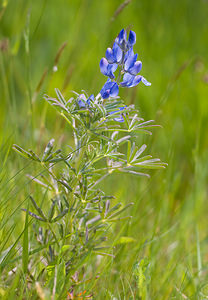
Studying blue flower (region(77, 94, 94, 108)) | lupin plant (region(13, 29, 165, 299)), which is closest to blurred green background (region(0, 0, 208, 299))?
lupin plant (region(13, 29, 165, 299))

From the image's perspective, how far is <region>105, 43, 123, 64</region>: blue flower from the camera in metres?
1.12

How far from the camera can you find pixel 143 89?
273 cm

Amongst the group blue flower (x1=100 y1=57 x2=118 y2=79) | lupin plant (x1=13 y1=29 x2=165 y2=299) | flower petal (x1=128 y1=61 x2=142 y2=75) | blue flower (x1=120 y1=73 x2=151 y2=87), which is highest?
blue flower (x1=100 y1=57 x2=118 y2=79)

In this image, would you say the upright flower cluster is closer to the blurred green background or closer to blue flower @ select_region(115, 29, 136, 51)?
blue flower @ select_region(115, 29, 136, 51)

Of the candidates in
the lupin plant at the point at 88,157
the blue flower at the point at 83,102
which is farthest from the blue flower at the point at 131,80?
the blue flower at the point at 83,102

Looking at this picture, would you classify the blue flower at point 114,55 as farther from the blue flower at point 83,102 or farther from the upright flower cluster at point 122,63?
the blue flower at point 83,102

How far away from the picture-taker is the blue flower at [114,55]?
3.67 ft

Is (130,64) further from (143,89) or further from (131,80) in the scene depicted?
(143,89)

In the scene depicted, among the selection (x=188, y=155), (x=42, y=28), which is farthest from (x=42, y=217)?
(x=42, y=28)

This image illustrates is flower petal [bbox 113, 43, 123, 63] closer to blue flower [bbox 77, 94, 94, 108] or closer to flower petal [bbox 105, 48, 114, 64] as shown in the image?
flower petal [bbox 105, 48, 114, 64]

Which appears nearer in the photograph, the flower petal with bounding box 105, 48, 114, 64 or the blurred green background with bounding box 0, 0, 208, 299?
the flower petal with bounding box 105, 48, 114, 64

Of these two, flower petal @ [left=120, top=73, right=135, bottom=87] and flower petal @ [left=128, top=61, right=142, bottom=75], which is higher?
flower petal @ [left=128, top=61, right=142, bottom=75]

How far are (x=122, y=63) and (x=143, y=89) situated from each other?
161cm

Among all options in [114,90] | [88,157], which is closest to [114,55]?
[114,90]
